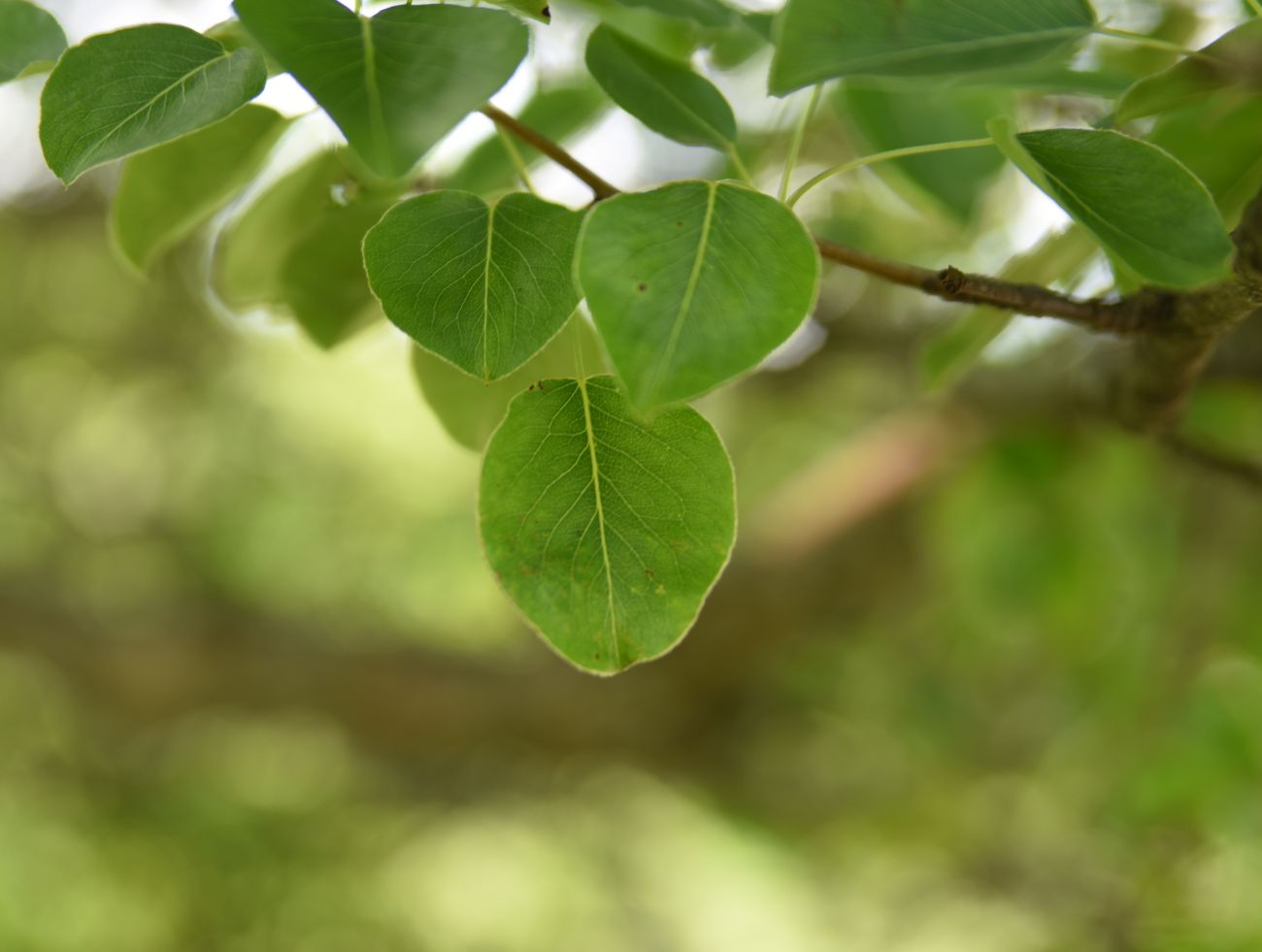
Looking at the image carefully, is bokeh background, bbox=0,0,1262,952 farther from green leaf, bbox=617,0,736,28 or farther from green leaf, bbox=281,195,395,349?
green leaf, bbox=617,0,736,28

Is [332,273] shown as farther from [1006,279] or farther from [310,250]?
[1006,279]

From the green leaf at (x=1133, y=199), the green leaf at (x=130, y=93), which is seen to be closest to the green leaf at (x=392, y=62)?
the green leaf at (x=130, y=93)

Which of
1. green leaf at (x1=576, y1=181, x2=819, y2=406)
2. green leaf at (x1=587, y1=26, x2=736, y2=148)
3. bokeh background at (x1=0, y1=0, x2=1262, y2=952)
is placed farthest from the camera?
bokeh background at (x1=0, y1=0, x2=1262, y2=952)

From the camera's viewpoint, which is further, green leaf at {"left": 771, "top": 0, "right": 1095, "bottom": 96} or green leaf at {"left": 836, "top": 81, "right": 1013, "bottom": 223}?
green leaf at {"left": 836, "top": 81, "right": 1013, "bottom": 223}

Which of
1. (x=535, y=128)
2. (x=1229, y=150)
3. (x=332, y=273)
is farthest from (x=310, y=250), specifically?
(x=1229, y=150)

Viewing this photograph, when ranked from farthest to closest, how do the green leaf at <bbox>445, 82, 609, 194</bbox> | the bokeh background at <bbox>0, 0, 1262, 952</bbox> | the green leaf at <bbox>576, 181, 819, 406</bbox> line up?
the bokeh background at <bbox>0, 0, 1262, 952</bbox> < the green leaf at <bbox>445, 82, 609, 194</bbox> < the green leaf at <bbox>576, 181, 819, 406</bbox>

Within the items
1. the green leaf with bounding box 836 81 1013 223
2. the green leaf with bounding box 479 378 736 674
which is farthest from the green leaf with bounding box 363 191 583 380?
the green leaf with bounding box 836 81 1013 223

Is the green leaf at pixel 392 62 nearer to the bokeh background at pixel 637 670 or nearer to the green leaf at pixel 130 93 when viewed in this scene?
the green leaf at pixel 130 93

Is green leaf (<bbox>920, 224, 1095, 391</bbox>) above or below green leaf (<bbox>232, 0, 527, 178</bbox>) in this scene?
below
